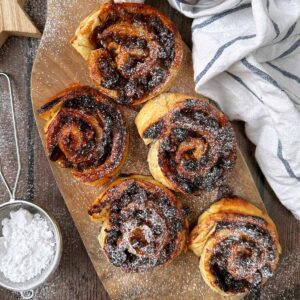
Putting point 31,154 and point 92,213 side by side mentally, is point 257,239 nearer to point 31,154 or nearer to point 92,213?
point 92,213

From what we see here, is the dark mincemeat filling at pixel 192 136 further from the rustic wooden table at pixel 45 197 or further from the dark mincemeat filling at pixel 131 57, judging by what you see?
the rustic wooden table at pixel 45 197

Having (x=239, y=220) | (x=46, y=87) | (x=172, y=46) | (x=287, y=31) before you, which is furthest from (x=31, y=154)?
(x=287, y=31)

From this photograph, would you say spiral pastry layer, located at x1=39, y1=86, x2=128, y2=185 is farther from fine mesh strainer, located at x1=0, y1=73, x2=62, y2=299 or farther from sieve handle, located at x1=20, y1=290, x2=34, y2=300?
sieve handle, located at x1=20, y1=290, x2=34, y2=300

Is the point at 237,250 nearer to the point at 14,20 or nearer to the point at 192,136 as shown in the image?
the point at 192,136

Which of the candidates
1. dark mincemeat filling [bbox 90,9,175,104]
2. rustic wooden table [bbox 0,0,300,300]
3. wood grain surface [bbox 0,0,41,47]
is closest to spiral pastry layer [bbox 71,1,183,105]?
dark mincemeat filling [bbox 90,9,175,104]

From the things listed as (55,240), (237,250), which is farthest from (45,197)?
(237,250)

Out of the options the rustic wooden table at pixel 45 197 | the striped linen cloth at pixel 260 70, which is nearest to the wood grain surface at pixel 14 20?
the rustic wooden table at pixel 45 197
